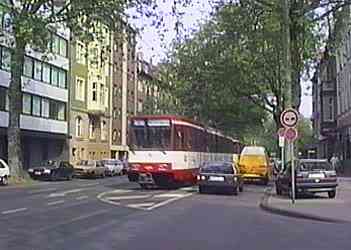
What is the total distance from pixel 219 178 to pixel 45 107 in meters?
32.7

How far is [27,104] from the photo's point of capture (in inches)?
2295

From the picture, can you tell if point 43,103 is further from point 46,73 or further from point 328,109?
point 328,109

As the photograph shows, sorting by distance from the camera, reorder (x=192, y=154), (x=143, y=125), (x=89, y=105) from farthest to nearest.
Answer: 1. (x=89, y=105)
2. (x=192, y=154)
3. (x=143, y=125)

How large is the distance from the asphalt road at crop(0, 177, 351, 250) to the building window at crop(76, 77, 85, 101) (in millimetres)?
45105

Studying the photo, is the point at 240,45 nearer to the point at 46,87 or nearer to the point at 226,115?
the point at 226,115

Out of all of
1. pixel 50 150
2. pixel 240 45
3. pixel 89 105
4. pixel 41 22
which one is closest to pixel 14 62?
pixel 41 22

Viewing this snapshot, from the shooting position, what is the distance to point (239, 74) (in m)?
54.2

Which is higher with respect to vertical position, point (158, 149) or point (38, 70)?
point (38, 70)

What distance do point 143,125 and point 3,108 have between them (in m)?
22.2

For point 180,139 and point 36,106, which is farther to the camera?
point 36,106

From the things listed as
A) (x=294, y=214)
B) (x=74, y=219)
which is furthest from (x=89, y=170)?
(x=74, y=219)

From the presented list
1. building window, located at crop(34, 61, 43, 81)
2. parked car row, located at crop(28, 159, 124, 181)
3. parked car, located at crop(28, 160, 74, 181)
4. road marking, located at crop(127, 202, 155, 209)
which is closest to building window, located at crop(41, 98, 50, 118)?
building window, located at crop(34, 61, 43, 81)

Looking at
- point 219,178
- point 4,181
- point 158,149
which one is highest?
point 158,149

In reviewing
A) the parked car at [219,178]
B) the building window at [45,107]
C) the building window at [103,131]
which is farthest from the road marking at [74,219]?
the building window at [103,131]
